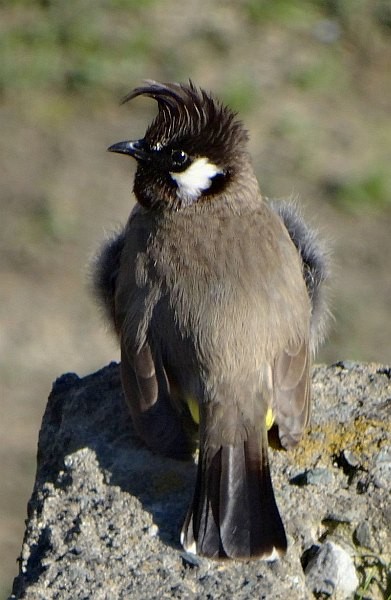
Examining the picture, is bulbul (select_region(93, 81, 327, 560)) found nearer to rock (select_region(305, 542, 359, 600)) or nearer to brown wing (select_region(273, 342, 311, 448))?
brown wing (select_region(273, 342, 311, 448))

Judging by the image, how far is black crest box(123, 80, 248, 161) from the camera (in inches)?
189

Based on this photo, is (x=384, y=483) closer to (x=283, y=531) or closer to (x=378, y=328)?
(x=283, y=531)

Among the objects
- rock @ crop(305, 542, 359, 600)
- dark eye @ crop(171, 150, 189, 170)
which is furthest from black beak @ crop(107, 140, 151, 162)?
rock @ crop(305, 542, 359, 600)

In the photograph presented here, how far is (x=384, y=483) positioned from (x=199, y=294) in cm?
91

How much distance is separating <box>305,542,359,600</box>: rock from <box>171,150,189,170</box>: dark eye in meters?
1.51

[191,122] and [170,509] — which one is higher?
[191,122]

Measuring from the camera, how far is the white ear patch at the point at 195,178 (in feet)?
15.9

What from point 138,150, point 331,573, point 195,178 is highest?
point 138,150

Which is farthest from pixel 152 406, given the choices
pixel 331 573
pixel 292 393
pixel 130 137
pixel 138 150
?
pixel 130 137

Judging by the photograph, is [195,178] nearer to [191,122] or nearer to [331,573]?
[191,122]

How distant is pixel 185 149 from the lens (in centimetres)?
484

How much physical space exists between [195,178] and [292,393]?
88 centimetres

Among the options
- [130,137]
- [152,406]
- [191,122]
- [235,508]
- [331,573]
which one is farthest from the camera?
[130,137]

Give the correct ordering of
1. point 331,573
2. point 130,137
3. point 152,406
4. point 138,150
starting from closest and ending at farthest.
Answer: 1. point 331,573
2. point 152,406
3. point 138,150
4. point 130,137
